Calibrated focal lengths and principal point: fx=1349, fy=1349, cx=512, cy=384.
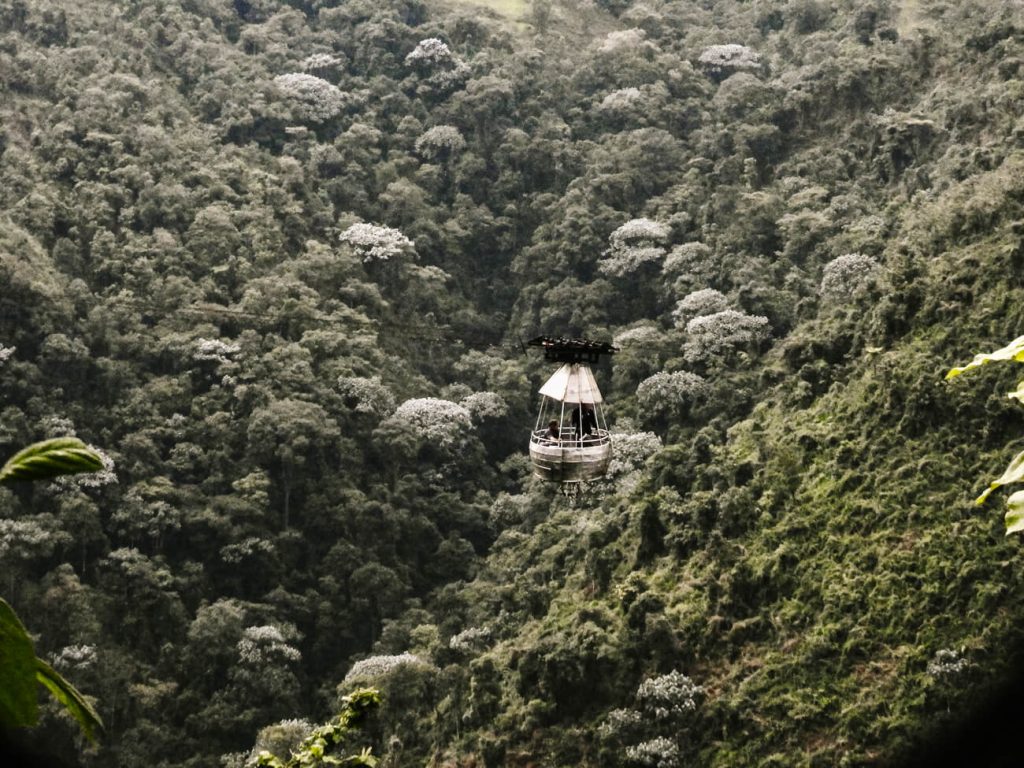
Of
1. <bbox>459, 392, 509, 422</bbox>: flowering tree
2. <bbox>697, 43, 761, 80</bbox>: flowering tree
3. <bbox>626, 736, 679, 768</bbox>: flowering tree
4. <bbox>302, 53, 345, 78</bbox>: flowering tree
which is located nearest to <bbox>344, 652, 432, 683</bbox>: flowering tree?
<bbox>626, 736, 679, 768</bbox>: flowering tree

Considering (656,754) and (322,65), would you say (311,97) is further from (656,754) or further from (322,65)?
(656,754)

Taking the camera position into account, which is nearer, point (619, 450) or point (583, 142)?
point (619, 450)

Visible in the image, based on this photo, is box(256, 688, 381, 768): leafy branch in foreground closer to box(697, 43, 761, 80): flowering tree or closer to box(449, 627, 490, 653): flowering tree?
box(449, 627, 490, 653): flowering tree

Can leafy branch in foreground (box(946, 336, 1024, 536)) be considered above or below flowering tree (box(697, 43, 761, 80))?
below

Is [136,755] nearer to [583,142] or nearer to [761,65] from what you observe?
[583,142]

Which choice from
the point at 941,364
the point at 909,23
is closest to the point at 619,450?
the point at 941,364

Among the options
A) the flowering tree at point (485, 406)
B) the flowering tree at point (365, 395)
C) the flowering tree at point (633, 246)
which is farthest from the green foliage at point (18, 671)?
the flowering tree at point (633, 246)

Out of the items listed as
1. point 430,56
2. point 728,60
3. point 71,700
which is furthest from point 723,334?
point 71,700
